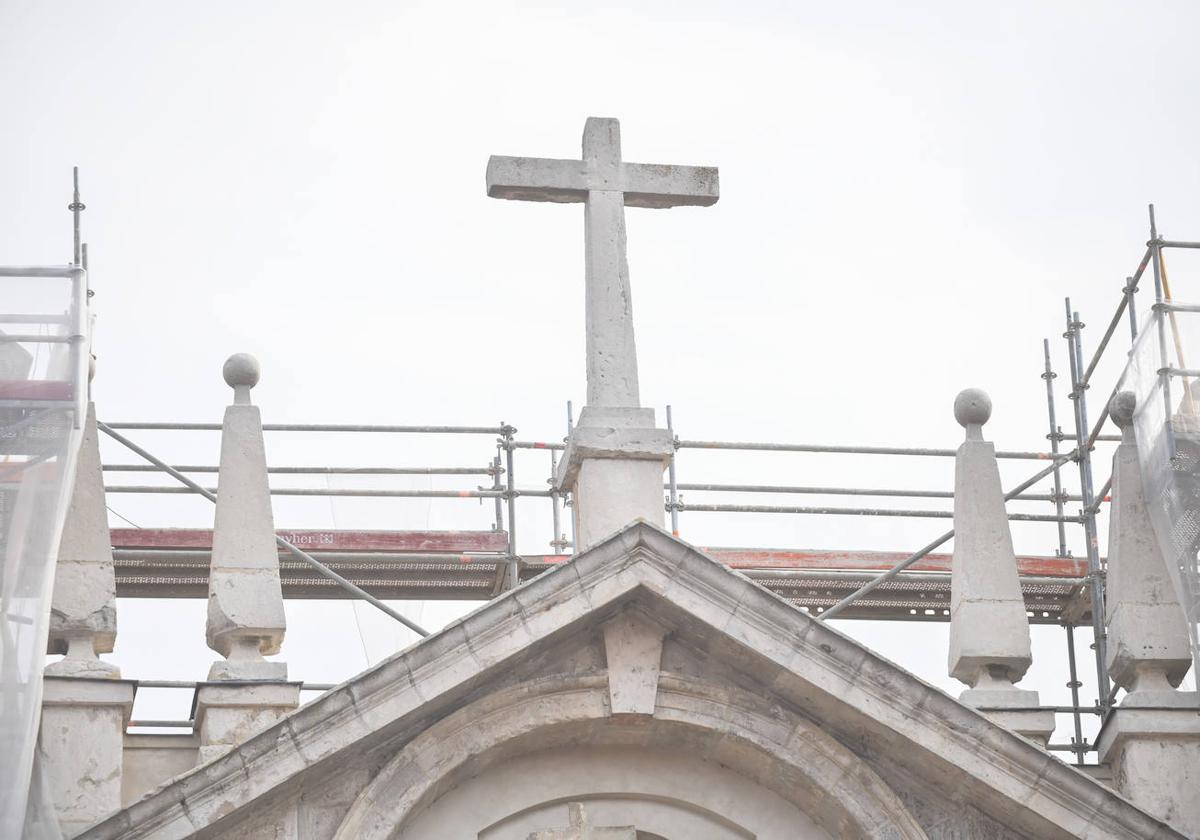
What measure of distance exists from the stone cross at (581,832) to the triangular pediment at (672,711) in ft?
1.50

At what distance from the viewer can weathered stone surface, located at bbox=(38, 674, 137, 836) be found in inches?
625

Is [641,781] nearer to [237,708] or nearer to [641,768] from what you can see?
[641,768]

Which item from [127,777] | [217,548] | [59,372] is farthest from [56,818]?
[59,372]

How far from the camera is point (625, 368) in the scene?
17344 mm

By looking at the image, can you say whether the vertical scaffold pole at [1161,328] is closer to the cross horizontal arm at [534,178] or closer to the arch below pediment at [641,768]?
the arch below pediment at [641,768]

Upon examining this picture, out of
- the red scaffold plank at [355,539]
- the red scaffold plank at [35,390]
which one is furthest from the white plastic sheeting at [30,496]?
the red scaffold plank at [355,539]

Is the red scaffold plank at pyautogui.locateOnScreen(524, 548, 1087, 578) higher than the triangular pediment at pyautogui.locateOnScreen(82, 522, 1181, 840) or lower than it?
higher

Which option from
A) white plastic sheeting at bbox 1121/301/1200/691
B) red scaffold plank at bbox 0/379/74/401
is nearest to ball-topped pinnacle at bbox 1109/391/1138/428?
white plastic sheeting at bbox 1121/301/1200/691

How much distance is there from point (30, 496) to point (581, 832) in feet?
12.2

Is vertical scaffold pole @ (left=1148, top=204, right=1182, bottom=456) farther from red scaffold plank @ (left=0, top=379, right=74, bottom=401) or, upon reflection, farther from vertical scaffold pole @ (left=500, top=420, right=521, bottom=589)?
red scaffold plank @ (left=0, top=379, right=74, bottom=401)

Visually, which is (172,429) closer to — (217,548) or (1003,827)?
(217,548)

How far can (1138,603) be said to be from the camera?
17.3 meters

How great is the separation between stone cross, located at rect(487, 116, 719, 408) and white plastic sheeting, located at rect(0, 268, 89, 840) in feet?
9.40

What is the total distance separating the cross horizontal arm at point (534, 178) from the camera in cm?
1778
